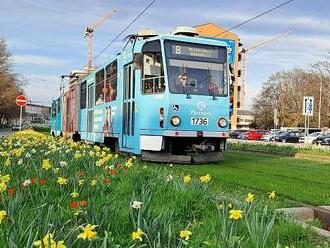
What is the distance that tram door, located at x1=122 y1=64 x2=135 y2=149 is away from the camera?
15.8 metres

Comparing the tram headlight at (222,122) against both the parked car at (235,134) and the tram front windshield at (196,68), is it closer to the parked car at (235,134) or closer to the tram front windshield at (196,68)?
the tram front windshield at (196,68)

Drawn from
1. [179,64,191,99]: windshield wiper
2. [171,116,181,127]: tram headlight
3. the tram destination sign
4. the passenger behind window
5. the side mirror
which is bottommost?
[171,116,181,127]: tram headlight

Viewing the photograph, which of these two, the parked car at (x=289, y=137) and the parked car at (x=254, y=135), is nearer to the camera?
the parked car at (x=289, y=137)

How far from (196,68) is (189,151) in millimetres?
2433

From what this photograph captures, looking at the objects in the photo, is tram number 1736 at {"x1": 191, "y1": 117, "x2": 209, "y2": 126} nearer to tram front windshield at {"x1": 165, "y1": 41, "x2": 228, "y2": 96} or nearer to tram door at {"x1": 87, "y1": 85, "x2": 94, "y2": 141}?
tram front windshield at {"x1": 165, "y1": 41, "x2": 228, "y2": 96}

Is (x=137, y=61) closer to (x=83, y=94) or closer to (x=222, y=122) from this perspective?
(x=222, y=122)

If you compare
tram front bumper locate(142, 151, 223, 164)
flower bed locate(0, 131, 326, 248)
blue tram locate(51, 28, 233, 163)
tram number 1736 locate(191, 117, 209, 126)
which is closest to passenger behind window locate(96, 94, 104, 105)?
blue tram locate(51, 28, 233, 163)

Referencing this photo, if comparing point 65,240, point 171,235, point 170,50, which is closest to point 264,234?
point 171,235

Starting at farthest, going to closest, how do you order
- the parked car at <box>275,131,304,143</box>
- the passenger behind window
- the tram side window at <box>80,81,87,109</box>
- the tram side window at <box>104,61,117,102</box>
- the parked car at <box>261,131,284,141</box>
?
1. the parked car at <box>261,131,284,141</box>
2. the parked car at <box>275,131,304,143</box>
3. the tram side window at <box>80,81,87,109</box>
4. the passenger behind window
5. the tram side window at <box>104,61,117,102</box>

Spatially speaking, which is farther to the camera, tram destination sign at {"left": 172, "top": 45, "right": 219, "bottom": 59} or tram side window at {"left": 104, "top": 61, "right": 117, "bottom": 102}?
tram side window at {"left": 104, "top": 61, "right": 117, "bottom": 102}

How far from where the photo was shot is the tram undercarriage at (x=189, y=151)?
15.3 meters

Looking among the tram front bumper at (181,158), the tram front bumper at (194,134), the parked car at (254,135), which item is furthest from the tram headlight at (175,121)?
the parked car at (254,135)

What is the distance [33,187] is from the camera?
20.7 ft

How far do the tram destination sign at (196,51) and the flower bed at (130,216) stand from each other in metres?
7.83
